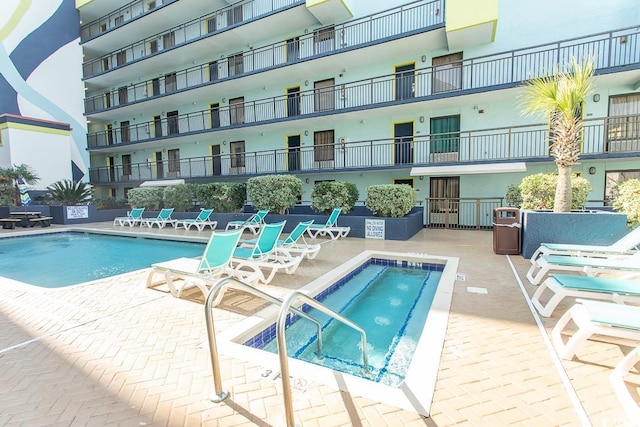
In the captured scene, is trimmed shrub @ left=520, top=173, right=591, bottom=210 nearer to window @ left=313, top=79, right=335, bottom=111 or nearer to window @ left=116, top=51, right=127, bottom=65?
window @ left=313, top=79, right=335, bottom=111

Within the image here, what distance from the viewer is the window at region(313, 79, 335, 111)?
1639cm

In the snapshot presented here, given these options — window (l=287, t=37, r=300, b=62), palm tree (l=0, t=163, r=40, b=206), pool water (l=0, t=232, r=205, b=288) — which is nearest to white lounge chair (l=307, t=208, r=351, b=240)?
pool water (l=0, t=232, r=205, b=288)

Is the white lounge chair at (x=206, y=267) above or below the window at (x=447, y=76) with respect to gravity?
below

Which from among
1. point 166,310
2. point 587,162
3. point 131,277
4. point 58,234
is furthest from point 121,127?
point 587,162

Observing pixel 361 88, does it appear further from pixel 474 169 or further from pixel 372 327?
pixel 372 327

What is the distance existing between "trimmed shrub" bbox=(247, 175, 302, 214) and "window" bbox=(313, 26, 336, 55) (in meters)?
7.88

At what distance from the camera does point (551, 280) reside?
12.9ft

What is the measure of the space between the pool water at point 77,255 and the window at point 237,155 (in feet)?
27.8

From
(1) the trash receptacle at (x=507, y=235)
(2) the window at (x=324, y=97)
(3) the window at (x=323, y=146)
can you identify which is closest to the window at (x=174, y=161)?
(3) the window at (x=323, y=146)

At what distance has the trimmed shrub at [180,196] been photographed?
52.8 feet

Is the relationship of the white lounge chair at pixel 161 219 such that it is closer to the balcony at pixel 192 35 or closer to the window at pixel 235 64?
the window at pixel 235 64

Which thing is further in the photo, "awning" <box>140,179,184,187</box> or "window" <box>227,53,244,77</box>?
"window" <box>227,53,244,77</box>

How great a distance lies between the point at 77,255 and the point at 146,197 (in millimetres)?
8878

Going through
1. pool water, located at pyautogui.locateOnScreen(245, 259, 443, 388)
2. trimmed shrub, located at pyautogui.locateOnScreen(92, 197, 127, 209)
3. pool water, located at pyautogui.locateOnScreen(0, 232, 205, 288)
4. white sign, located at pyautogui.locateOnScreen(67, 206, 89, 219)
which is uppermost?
trimmed shrub, located at pyautogui.locateOnScreen(92, 197, 127, 209)
